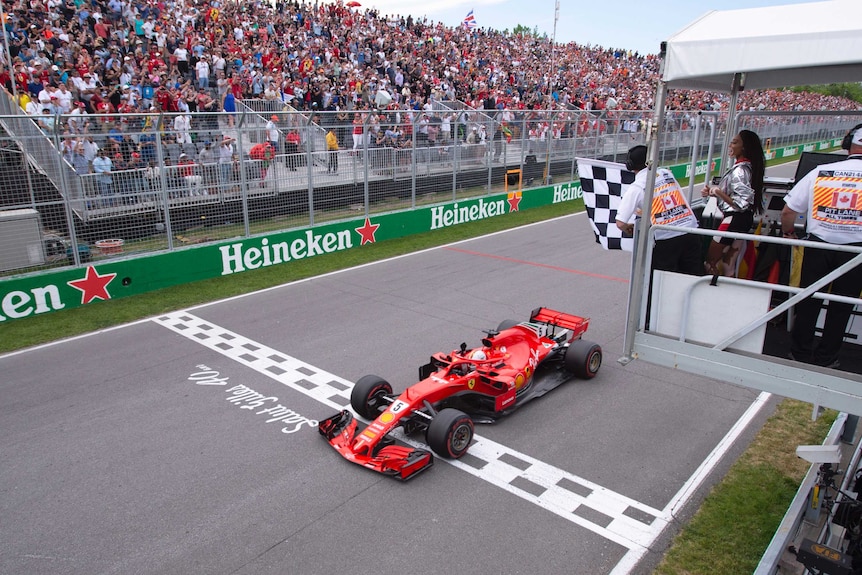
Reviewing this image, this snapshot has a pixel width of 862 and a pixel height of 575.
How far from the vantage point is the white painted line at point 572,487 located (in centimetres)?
459

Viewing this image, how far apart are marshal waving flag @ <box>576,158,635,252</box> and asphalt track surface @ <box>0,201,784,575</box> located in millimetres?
1981

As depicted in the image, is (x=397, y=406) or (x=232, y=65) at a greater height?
(x=232, y=65)

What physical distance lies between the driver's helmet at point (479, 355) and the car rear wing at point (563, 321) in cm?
137

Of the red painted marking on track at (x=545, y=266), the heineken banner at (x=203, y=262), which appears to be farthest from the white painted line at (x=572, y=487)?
the heineken banner at (x=203, y=262)

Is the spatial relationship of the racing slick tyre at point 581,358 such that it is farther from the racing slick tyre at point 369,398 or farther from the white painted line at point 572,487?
the racing slick tyre at point 369,398

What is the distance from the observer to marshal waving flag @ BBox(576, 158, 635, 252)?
17.5 feet

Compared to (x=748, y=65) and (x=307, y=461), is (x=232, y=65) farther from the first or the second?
(x=748, y=65)

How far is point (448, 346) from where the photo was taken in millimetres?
7895

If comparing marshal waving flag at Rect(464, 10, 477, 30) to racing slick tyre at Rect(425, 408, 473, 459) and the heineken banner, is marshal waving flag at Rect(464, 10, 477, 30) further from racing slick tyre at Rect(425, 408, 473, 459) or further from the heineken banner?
racing slick tyre at Rect(425, 408, 473, 459)

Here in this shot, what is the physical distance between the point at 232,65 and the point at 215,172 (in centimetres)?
871

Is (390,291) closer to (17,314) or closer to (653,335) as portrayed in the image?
(17,314)

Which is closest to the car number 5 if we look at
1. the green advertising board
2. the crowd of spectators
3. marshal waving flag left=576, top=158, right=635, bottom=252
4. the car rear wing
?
marshal waving flag left=576, top=158, right=635, bottom=252

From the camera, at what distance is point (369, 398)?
5.97 m

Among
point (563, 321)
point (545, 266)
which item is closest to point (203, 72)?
point (545, 266)
